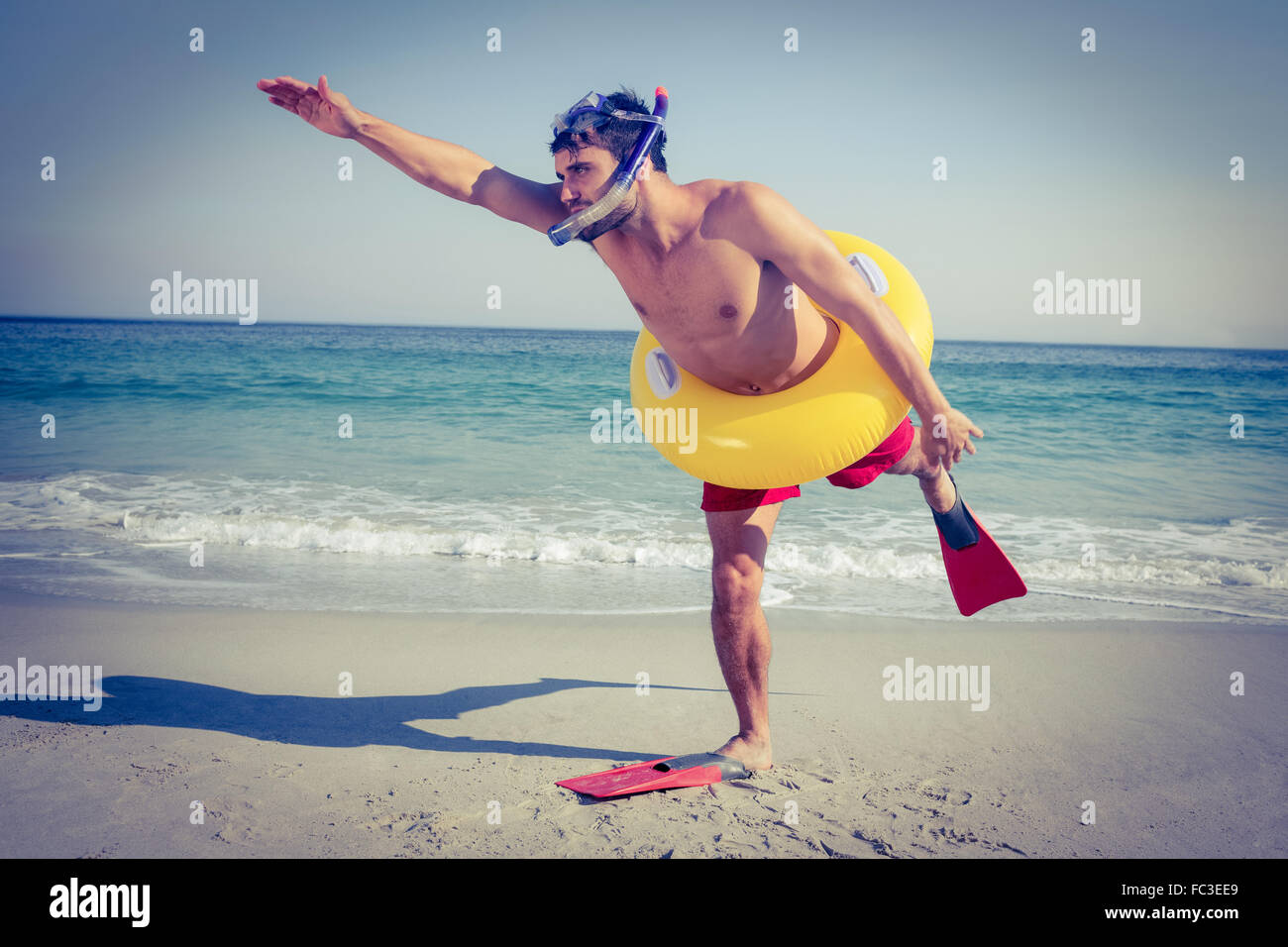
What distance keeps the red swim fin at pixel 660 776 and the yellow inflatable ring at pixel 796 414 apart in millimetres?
944

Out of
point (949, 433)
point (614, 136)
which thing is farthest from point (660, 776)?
point (614, 136)

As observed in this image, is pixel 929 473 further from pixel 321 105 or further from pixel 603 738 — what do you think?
pixel 321 105

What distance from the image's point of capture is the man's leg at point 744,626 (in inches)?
119

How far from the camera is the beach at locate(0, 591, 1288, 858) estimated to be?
255 cm

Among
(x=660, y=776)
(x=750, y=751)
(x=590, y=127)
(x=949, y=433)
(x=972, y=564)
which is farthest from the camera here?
(x=972, y=564)

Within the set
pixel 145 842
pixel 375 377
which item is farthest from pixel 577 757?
pixel 375 377

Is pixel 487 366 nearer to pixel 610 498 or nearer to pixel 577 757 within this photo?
pixel 610 498

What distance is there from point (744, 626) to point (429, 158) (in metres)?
1.84

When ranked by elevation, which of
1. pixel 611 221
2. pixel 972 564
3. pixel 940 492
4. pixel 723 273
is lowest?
pixel 972 564

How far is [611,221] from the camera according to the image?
249 centimetres

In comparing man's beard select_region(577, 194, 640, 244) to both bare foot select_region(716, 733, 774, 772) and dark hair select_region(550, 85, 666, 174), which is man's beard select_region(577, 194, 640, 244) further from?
bare foot select_region(716, 733, 774, 772)

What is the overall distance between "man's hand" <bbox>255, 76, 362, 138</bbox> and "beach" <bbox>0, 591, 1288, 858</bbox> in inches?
80.4

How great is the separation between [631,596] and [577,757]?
2.03m

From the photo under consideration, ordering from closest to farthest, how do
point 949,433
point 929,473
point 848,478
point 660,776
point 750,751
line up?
1. point 949,433
2. point 660,776
3. point 750,751
4. point 848,478
5. point 929,473
